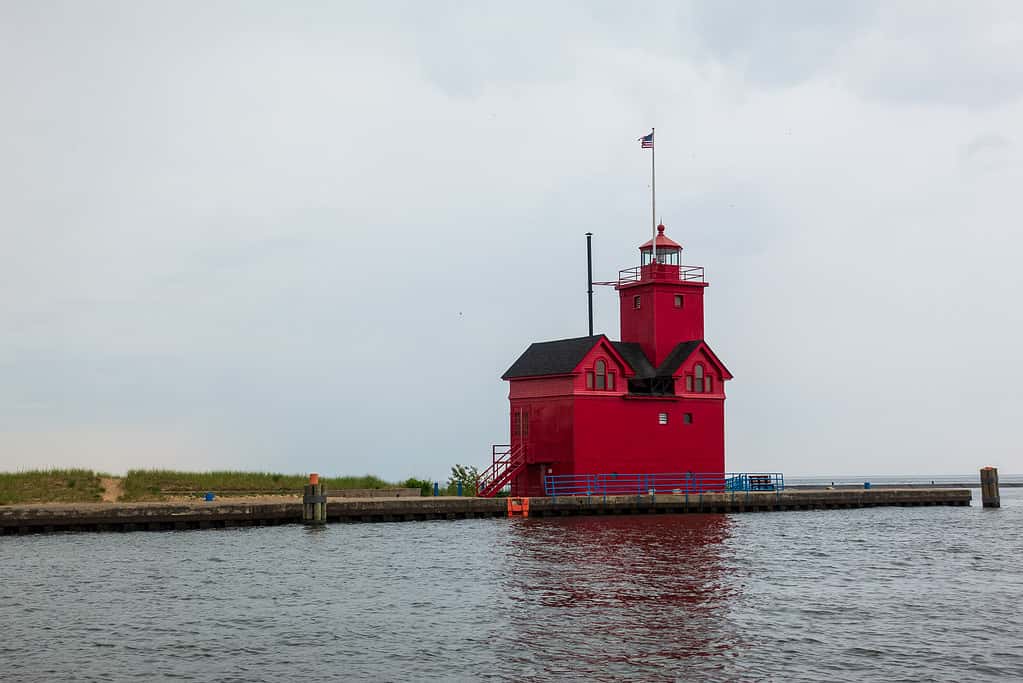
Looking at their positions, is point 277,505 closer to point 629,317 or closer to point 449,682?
point 629,317

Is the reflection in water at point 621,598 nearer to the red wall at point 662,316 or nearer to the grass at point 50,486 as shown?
the red wall at point 662,316

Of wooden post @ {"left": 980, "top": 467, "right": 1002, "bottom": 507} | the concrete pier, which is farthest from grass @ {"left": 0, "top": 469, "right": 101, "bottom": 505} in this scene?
wooden post @ {"left": 980, "top": 467, "right": 1002, "bottom": 507}

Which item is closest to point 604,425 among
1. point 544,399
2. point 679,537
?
point 544,399

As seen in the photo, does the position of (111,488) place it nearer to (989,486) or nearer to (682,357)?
(682,357)

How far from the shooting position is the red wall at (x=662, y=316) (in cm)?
5769

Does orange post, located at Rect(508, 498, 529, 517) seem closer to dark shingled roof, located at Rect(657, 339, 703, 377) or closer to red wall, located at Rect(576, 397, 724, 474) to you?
red wall, located at Rect(576, 397, 724, 474)

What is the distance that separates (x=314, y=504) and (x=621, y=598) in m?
20.9

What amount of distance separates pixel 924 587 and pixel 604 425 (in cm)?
2385

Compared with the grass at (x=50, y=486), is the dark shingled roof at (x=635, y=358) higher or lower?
higher

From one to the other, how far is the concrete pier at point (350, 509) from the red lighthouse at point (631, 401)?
1563mm

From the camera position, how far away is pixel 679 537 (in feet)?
142

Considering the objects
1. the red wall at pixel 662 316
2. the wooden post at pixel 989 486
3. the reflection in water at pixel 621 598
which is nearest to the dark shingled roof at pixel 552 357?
the red wall at pixel 662 316

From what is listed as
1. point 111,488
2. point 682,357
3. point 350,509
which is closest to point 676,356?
point 682,357

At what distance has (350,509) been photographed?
47844 millimetres
